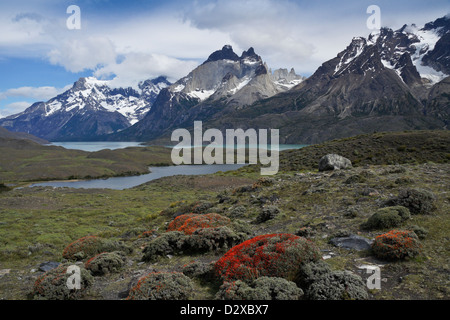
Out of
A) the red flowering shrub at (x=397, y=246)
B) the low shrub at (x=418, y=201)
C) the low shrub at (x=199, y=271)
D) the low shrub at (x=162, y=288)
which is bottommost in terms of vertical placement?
the low shrub at (x=199, y=271)

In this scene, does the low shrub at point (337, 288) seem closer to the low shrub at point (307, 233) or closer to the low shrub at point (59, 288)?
the low shrub at point (307, 233)

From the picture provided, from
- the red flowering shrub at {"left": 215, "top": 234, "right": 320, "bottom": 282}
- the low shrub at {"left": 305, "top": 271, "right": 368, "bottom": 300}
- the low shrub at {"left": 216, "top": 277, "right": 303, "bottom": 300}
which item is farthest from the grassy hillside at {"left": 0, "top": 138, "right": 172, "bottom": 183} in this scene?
the low shrub at {"left": 305, "top": 271, "right": 368, "bottom": 300}

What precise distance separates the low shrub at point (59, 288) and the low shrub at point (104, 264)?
162 cm

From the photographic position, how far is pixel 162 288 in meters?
8.79

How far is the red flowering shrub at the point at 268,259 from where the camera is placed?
9414 millimetres

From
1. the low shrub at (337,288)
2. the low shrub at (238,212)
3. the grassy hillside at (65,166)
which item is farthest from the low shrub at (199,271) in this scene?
the grassy hillside at (65,166)

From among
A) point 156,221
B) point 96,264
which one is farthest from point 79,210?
point 96,264

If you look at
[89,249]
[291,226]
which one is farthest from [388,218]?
[89,249]

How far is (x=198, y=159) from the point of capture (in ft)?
505

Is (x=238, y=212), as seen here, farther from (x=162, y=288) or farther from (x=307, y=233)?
(x=162, y=288)

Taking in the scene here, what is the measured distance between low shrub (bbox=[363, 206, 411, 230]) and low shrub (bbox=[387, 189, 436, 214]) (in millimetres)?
940
